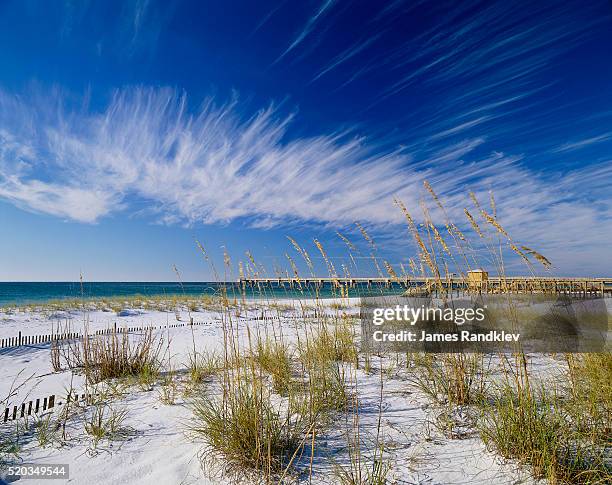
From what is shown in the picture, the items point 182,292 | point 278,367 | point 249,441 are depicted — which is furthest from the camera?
point 182,292

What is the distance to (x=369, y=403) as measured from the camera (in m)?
3.10

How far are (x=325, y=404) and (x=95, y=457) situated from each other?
1.86m

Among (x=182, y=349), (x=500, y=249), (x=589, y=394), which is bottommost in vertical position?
(x=182, y=349)

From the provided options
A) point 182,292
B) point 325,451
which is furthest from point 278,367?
point 182,292

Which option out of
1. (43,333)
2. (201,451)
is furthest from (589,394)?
(43,333)

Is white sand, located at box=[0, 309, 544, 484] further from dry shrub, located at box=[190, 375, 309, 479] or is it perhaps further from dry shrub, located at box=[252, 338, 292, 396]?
dry shrub, located at box=[252, 338, 292, 396]

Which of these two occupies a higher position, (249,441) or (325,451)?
(249,441)

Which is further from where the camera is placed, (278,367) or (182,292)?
(182,292)

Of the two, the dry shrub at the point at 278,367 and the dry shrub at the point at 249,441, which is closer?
the dry shrub at the point at 249,441

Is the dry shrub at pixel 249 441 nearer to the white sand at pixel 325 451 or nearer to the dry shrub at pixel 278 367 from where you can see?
the white sand at pixel 325 451

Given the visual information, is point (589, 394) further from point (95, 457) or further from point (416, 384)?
point (95, 457)

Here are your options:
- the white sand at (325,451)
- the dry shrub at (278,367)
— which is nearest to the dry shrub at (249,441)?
the white sand at (325,451)

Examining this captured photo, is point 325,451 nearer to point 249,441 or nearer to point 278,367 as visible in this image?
point 249,441

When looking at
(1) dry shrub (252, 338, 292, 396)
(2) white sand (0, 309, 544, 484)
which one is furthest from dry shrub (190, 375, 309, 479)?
(1) dry shrub (252, 338, 292, 396)
